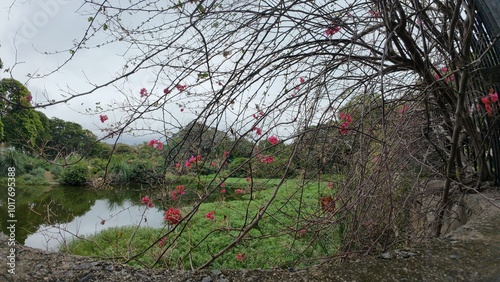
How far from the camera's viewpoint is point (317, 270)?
5.56ft

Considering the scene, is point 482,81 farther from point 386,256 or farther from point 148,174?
point 148,174

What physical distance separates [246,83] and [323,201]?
102 cm

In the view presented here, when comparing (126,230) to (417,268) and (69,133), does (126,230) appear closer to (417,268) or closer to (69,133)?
(69,133)

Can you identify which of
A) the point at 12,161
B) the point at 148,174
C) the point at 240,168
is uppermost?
the point at 12,161

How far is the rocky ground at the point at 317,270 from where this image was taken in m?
1.62

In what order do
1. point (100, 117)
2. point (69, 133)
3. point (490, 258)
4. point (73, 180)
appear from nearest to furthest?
point (490, 258), point (100, 117), point (69, 133), point (73, 180)

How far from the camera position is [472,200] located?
9.86 ft

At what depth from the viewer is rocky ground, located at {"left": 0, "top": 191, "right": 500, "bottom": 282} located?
162 cm

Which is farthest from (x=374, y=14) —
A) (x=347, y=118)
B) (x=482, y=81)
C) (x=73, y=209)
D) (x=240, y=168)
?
(x=73, y=209)

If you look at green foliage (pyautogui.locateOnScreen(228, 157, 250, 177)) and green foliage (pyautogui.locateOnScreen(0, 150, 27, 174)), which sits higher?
green foliage (pyautogui.locateOnScreen(0, 150, 27, 174))

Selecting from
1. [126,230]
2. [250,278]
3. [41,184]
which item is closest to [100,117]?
[250,278]

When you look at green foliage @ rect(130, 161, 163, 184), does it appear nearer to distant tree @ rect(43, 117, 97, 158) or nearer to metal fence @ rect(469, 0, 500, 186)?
distant tree @ rect(43, 117, 97, 158)

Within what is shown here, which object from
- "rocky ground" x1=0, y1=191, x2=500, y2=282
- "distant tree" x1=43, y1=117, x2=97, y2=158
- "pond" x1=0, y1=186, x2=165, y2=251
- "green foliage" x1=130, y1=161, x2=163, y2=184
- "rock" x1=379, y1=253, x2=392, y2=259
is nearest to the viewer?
"rocky ground" x1=0, y1=191, x2=500, y2=282

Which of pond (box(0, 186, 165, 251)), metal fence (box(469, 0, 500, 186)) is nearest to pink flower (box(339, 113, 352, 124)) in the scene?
metal fence (box(469, 0, 500, 186))
